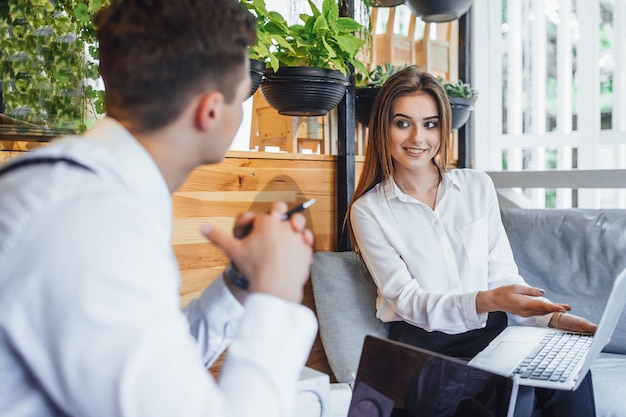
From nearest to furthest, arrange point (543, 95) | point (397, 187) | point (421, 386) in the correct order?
point (421, 386) < point (397, 187) < point (543, 95)

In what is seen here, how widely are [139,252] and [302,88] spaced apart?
132 centimetres

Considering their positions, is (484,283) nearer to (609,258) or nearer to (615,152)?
(609,258)

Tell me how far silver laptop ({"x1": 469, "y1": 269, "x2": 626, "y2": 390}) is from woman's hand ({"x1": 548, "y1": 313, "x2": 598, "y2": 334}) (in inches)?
1.0

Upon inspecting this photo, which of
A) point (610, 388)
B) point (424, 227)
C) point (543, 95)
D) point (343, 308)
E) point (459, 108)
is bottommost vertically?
point (610, 388)

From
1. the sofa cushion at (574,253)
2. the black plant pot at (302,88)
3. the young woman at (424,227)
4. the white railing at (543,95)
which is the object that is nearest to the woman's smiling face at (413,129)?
the young woman at (424,227)

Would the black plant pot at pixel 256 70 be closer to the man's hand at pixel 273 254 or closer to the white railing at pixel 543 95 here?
the man's hand at pixel 273 254

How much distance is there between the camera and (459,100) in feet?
7.35

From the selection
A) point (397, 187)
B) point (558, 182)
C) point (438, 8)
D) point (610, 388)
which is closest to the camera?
point (610, 388)

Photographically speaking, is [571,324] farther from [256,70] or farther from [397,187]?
[256,70]

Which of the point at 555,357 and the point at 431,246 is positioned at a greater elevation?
the point at 431,246

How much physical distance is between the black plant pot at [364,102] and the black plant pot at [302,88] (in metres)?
0.23

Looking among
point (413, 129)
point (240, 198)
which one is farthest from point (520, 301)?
point (240, 198)

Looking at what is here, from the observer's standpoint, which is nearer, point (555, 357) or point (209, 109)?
point (209, 109)

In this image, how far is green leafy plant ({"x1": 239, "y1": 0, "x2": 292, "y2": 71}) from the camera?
5.60 feet
